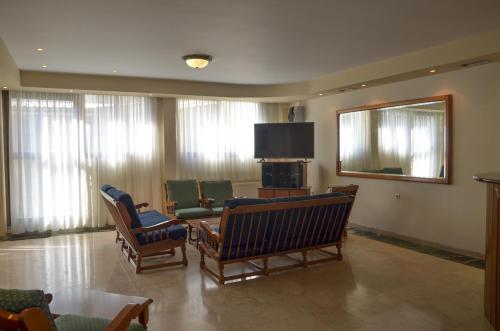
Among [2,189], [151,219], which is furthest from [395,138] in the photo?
[2,189]

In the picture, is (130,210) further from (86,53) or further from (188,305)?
(86,53)

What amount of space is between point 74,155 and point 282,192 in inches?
149

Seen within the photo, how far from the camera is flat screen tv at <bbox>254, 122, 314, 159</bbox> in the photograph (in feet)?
23.8

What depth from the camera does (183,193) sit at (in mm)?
6625

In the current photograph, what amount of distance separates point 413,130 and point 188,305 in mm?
4086

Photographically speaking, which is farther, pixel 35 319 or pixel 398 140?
pixel 398 140

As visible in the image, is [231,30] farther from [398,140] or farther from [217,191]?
[217,191]

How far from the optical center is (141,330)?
2.23 metres

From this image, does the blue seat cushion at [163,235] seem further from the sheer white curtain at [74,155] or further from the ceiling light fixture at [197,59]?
the sheer white curtain at [74,155]

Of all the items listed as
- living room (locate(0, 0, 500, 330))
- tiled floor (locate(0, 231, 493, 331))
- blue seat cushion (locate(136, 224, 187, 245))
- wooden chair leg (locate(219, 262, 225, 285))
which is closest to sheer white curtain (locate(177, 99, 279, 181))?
living room (locate(0, 0, 500, 330))

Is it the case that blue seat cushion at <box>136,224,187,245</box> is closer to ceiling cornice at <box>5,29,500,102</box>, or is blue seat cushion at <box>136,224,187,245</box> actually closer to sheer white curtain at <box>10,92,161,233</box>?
sheer white curtain at <box>10,92,161,233</box>

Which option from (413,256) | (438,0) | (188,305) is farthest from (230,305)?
(438,0)

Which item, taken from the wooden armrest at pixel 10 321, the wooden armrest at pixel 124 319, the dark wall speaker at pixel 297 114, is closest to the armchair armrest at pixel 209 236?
the wooden armrest at pixel 124 319

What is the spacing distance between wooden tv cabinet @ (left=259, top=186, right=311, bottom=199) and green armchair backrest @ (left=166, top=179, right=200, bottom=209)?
4.42ft
